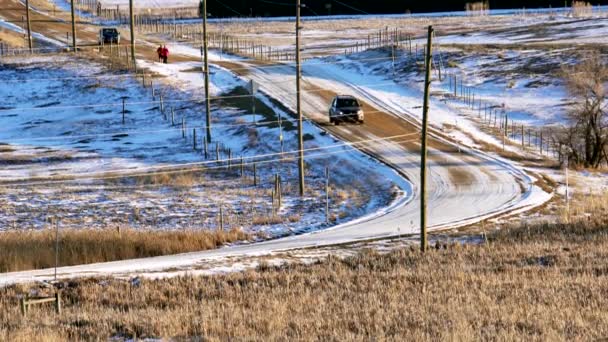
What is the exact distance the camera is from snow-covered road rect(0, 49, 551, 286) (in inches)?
984

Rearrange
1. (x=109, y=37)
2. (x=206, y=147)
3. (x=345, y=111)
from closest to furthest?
1. (x=206, y=147)
2. (x=345, y=111)
3. (x=109, y=37)

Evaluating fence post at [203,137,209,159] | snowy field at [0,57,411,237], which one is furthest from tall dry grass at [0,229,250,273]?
fence post at [203,137,209,159]

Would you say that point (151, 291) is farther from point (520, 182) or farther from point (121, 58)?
point (121, 58)

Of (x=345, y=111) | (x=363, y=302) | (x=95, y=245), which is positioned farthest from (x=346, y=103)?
(x=363, y=302)

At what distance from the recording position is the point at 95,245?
28.8m

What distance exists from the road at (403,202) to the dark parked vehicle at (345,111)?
2.00 ft

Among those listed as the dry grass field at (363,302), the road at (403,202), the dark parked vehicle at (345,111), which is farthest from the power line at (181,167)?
the dry grass field at (363,302)

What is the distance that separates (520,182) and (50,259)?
20.4m

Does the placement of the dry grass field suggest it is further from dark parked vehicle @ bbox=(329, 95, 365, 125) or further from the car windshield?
the car windshield

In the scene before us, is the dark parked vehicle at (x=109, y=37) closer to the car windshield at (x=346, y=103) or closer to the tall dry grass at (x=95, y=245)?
the car windshield at (x=346, y=103)

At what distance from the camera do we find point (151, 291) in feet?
61.1

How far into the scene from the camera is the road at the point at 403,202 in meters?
24.8

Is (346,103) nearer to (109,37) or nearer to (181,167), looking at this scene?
(181,167)

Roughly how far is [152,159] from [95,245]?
2199 cm
